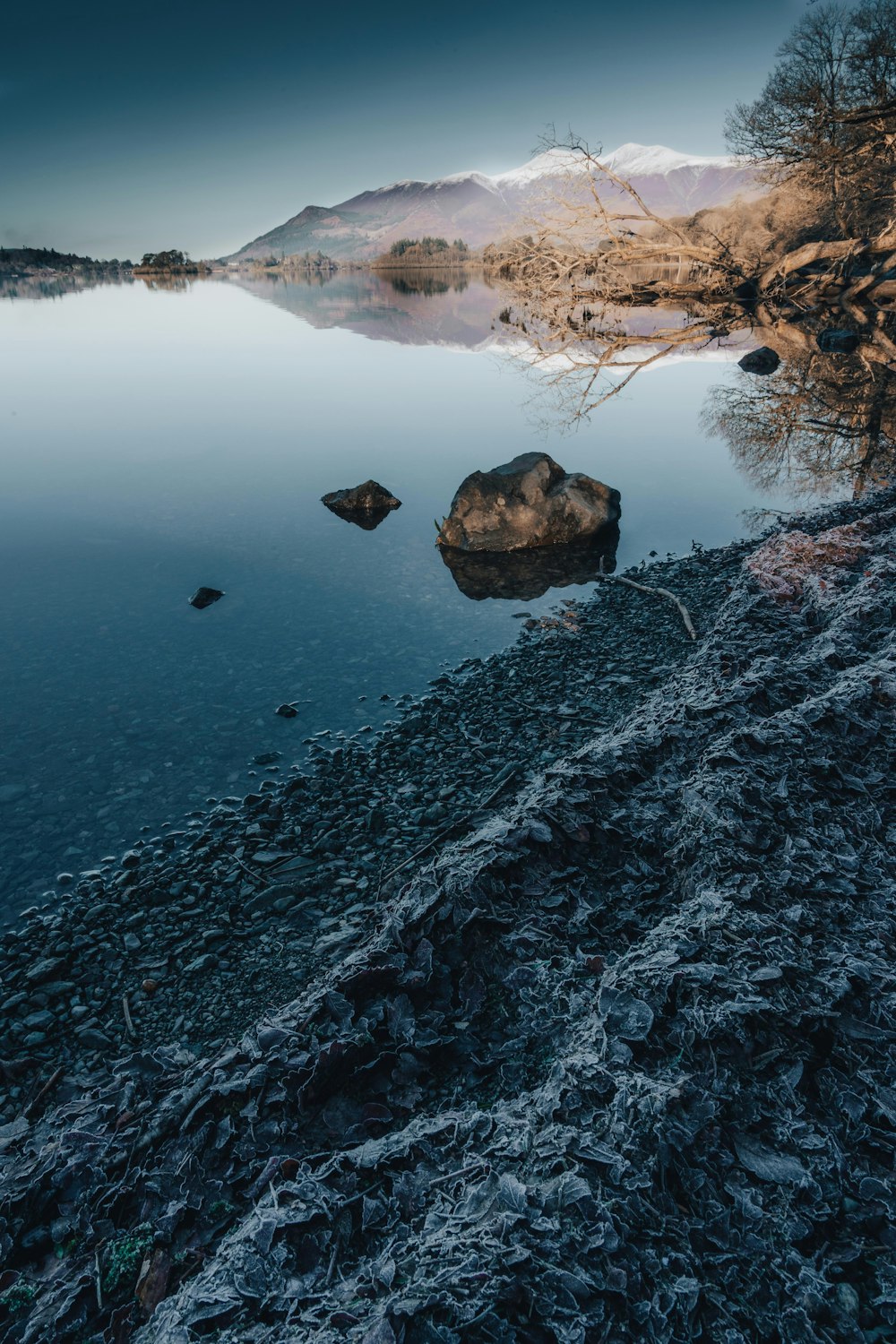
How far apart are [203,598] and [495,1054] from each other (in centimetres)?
1052

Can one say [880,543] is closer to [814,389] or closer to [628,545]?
[628,545]

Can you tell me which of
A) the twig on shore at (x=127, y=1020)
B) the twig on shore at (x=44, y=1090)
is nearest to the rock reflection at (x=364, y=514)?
the twig on shore at (x=127, y=1020)

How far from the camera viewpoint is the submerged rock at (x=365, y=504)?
56.1ft

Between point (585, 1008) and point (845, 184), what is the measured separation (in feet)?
171

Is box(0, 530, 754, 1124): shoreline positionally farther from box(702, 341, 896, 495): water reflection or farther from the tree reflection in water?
the tree reflection in water

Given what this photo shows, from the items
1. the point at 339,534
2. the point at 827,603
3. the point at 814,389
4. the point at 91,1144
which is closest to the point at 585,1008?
the point at 91,1144

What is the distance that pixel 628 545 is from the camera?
50.0ft

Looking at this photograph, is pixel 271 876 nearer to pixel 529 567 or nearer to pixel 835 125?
pixel 529 567

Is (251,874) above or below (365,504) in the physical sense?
below

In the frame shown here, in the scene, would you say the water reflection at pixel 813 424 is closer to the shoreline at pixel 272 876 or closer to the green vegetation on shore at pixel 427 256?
the shoreline at pixel 272 876

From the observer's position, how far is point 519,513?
14.8 meters

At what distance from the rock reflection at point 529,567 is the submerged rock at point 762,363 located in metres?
19.9

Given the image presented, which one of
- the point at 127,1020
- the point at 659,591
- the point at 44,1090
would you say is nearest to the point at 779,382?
the point at 659,591

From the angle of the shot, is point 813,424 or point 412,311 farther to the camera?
point 412,311
